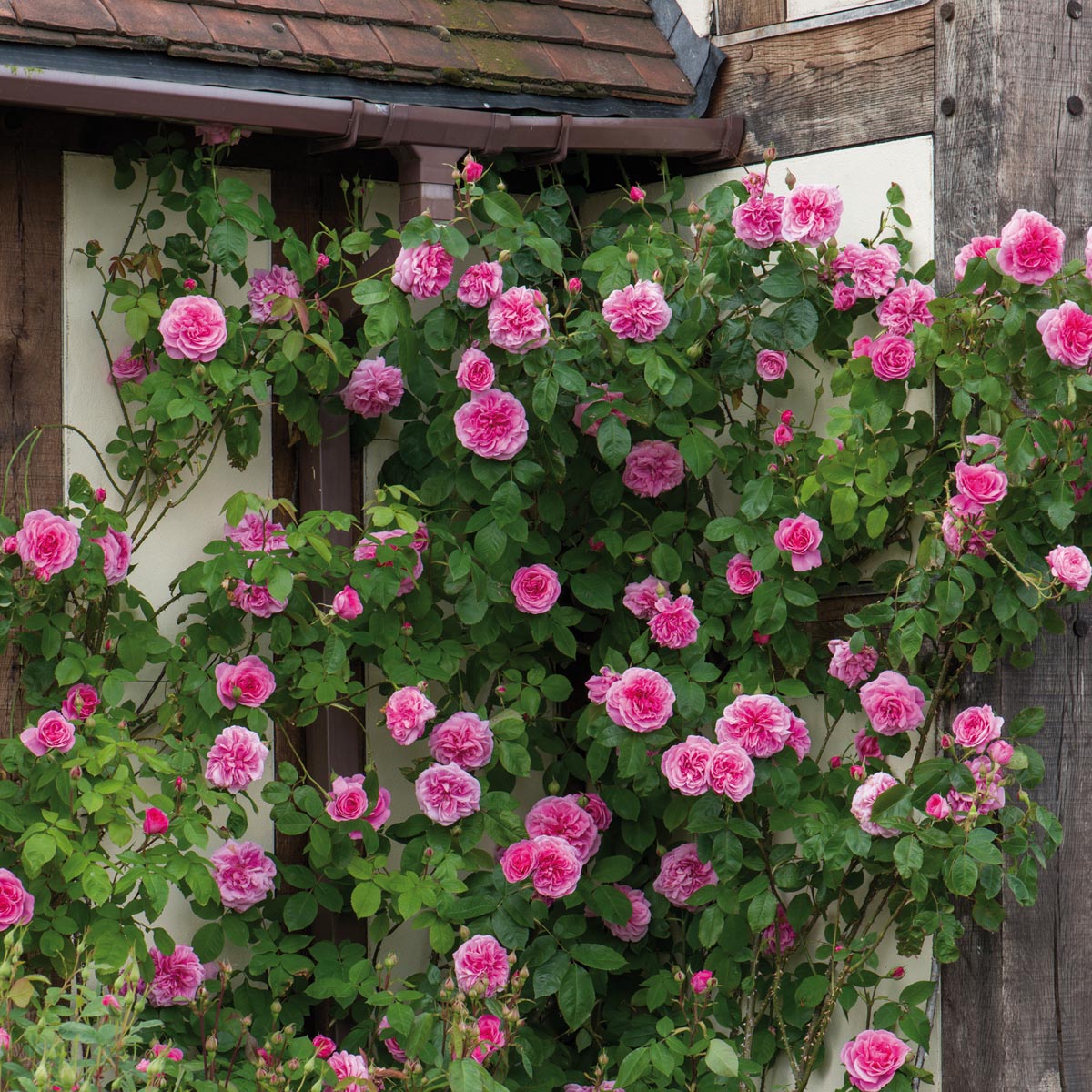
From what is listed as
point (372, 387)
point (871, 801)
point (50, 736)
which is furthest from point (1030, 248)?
point (50, 736)

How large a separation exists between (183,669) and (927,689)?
1806mm

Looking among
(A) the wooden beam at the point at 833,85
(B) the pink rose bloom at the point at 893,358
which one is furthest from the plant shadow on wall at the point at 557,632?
(A) the wooden beam at the point at 833,85

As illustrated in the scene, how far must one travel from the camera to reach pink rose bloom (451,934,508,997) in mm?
3723

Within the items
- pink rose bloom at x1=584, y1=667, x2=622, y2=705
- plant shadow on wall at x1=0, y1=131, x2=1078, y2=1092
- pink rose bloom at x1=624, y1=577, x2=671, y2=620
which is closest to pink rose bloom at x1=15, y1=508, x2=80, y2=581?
plant shadow on wall at x1=0, y1=131, x2=1078, y2=1092

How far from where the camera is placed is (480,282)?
12.5 ft

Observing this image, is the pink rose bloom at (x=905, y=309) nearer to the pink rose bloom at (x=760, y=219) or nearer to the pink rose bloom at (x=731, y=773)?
the pink rose bloom at (x=760, y=219)

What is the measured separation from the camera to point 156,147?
12.6ft

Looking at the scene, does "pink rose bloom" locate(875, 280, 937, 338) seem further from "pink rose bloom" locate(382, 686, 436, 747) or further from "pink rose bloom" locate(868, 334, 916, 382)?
"pink rose bloom" locate(382, 686, 436, 747)

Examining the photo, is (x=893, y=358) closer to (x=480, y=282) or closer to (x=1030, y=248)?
(x=1030, y=248)

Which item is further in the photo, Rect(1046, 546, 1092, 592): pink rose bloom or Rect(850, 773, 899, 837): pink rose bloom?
Rect(850, 773, 899, 837): pink rose bloom

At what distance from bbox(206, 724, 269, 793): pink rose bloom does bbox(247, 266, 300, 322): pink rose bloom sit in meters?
1.07

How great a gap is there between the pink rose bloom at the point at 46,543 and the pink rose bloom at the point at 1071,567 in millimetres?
2183

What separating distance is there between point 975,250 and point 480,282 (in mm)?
1168

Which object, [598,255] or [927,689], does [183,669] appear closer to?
[598,255]
